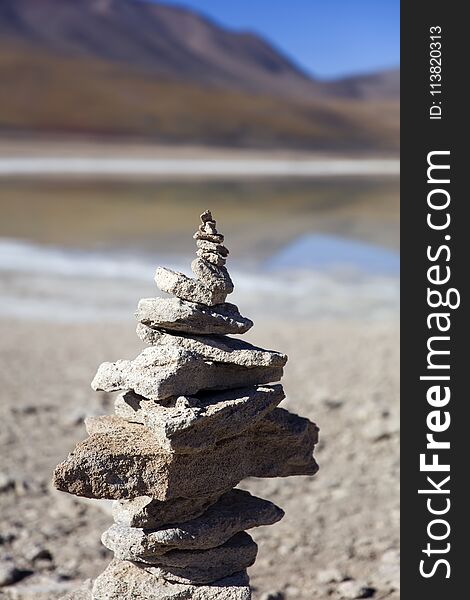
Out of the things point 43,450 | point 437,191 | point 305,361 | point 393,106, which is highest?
point 393,106

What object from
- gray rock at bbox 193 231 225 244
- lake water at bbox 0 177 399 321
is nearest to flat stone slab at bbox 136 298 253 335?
gray rock at bbox 193 231 225 244

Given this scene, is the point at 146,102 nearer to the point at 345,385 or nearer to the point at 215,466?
the point at 345,385

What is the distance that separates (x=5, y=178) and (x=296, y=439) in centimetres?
4869

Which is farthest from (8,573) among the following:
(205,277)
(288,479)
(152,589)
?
(288,479)

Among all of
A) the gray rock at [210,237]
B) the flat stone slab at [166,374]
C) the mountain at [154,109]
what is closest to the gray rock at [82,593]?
the flat stone slab at [166,374]

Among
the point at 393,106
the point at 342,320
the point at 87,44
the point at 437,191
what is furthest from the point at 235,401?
the point at 87,44

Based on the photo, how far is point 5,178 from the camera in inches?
2032

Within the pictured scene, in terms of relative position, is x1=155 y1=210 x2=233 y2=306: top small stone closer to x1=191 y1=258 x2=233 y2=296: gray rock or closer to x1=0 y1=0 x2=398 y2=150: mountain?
x1=191 y1=258 x2=233 y2=296: gray rock

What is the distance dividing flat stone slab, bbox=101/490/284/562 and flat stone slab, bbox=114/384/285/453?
581mm

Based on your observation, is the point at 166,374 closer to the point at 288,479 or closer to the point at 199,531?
the point at 199,531

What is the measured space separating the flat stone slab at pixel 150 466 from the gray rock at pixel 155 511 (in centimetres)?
14

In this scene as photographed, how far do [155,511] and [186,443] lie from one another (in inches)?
21.9

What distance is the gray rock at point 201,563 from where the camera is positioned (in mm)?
5152

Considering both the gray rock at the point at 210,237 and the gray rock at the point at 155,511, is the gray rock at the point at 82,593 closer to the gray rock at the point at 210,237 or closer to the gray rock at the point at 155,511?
the gray rock at the point at 155,511
